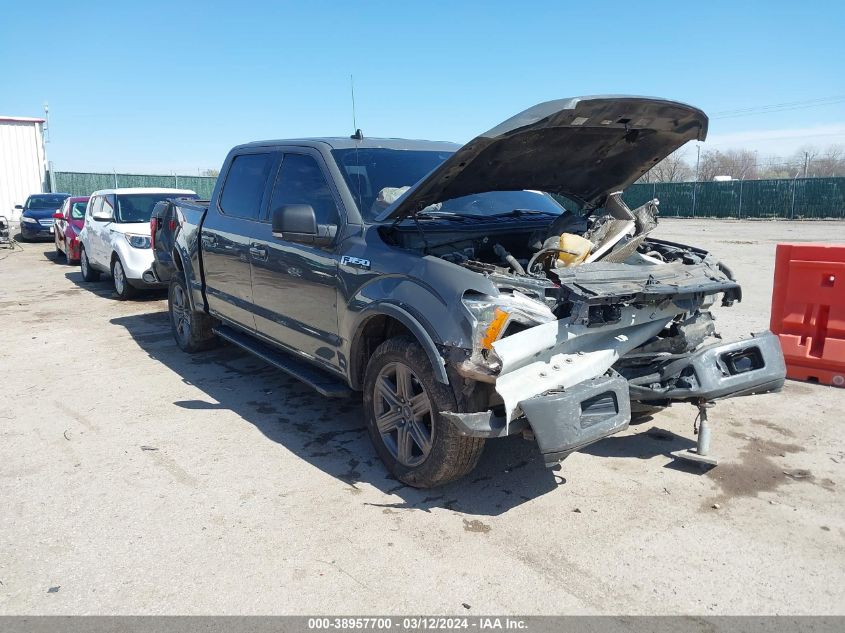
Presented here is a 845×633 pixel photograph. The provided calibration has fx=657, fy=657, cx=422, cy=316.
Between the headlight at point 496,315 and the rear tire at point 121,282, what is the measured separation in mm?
8567

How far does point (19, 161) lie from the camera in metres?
30.8

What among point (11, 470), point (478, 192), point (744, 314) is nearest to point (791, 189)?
point (744, 314)

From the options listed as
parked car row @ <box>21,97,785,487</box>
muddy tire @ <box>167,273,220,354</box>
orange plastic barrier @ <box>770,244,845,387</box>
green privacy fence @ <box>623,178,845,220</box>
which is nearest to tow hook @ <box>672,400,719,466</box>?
parked car row @ <box>21,97,785,487</box>

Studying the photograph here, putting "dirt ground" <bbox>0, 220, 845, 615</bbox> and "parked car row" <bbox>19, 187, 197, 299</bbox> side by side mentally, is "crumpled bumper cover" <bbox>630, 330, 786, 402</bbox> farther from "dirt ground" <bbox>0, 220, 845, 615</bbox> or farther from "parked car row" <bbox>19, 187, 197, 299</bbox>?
"parked car row" <bbox>19, 187, 197, 299</bbox>

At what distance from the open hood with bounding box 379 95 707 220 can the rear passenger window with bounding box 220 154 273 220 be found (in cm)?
177

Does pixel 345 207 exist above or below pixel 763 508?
above

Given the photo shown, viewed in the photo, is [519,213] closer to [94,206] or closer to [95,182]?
[94,206]

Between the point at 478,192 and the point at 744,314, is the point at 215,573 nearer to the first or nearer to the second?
the point at 478,192

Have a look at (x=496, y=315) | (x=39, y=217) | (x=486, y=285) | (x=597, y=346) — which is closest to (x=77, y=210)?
(x=39, y=217)

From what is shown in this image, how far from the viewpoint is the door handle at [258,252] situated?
5109mm

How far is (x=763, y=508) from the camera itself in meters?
3.66

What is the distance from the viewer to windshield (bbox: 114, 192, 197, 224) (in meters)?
11.0

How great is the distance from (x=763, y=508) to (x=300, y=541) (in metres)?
2.54

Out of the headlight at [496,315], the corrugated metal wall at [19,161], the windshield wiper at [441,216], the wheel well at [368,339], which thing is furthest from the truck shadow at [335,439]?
the corrugated metal wall at [19,161]
